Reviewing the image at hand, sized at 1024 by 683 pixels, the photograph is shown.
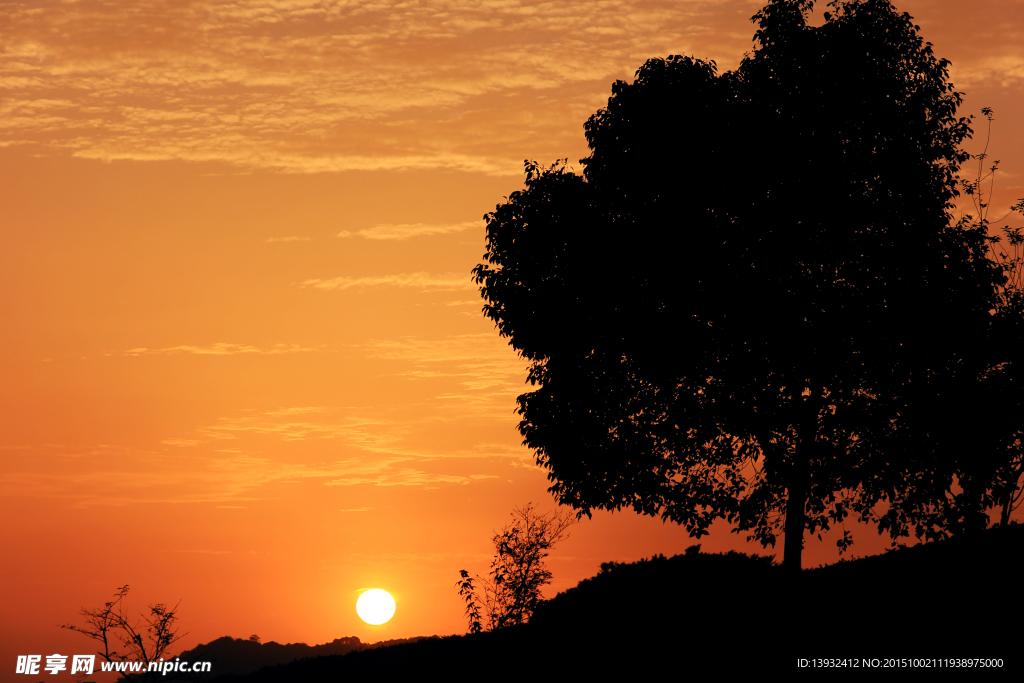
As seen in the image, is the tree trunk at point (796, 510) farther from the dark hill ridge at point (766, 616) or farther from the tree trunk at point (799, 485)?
the dark hill ridge at point (766, 616)

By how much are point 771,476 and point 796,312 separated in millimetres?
5373

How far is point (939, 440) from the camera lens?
2694 centimetres

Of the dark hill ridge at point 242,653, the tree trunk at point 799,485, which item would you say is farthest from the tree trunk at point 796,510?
the dark hill ridge at point 242,653

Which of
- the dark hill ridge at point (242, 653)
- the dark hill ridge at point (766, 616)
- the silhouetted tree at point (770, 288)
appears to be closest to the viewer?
the dark hill ridge at point (766, 616)

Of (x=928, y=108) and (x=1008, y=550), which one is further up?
(x=928, y=108)

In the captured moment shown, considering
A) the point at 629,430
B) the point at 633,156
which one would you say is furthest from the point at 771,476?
the point at 633,156

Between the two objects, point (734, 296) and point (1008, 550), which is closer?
point (1008, 550)

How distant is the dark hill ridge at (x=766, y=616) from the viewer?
18.5 meters

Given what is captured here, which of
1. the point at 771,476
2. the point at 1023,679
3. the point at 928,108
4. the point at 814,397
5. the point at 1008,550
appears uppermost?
the point at 928,108

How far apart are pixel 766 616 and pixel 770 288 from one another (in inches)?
406

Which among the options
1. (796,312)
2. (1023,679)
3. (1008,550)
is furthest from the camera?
(796,312)

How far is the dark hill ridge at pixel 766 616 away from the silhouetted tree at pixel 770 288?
14.5ft

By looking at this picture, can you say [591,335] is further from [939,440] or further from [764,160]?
[939,440]

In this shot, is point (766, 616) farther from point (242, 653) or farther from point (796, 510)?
point (242, 653)
